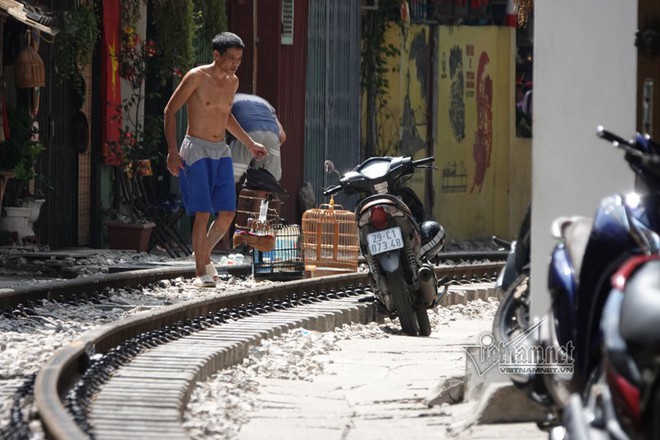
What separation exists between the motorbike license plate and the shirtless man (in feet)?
7.39

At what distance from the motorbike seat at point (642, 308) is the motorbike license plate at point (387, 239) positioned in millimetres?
6286

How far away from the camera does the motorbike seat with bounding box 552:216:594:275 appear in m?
5.35

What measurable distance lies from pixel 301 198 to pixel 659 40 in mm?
14268

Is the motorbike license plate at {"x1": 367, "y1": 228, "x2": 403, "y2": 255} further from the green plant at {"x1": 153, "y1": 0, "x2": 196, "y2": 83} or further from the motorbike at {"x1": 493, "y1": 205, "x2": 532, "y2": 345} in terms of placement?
Result: the green plant at {"x1": 153, "y1": 0, "x2": 196, "y2": 83}

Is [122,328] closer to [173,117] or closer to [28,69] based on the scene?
[173,117]

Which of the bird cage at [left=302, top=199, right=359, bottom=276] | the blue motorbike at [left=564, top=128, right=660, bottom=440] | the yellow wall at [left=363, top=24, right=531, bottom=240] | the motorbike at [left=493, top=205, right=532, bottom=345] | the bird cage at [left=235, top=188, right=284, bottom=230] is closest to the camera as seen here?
the blue motorbike at [left=564, top=128, right=660, bottom=440]

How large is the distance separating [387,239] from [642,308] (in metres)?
6.54

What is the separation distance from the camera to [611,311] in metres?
4.55

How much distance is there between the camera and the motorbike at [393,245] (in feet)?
35.4

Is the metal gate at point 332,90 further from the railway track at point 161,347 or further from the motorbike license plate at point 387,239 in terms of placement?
the motorbike license plate at point 387,239

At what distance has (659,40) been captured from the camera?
6695 millimetres

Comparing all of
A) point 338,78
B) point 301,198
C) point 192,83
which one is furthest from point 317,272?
point 338,78

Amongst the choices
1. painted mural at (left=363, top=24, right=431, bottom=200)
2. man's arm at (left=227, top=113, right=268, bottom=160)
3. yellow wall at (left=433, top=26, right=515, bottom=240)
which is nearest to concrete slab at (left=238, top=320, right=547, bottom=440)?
man's arm at (left=227, top=113, right=268, bottom=160)

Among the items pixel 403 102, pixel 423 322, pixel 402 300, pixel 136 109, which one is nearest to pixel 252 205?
pixel 136 109
